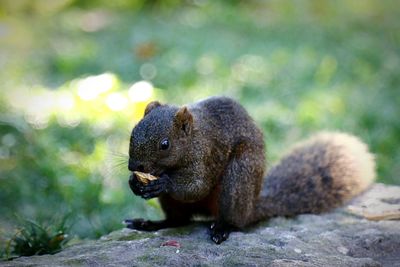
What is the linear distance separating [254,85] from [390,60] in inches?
86.5

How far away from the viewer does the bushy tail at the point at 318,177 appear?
4.73 meters

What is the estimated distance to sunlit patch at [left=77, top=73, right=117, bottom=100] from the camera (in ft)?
24.2

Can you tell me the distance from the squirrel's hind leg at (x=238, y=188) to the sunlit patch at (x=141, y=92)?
2928 mm

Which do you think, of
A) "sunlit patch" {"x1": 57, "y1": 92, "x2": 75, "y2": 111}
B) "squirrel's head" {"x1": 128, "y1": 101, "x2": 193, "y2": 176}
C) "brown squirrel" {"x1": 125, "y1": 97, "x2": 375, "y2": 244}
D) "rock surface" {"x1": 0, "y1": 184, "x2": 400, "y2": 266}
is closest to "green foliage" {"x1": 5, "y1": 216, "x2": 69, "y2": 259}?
"rock surface" {"x1": 0, "y1": 184, "x2": 400, "y2": 266}

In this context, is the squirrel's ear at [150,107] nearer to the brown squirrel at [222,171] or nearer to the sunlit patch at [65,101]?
the brown squirrel at [222,171]

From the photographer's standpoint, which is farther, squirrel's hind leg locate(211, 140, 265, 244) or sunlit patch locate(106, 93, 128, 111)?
sunlit patch locate(106, 93, 128, 111)

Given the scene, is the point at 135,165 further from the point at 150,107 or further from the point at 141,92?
the point at 141,92

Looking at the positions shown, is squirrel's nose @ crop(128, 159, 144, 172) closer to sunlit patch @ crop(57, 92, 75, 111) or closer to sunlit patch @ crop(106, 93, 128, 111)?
sunlit patch @ crop(106, 93, 128, 111)

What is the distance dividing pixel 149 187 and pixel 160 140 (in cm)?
29

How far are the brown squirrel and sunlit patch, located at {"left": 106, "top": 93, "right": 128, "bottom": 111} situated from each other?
98.1 inches

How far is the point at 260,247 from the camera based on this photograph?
12.5 feet

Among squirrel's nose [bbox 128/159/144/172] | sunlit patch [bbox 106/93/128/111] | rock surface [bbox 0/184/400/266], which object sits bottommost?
rock surface [bbox 0/184/400/266]

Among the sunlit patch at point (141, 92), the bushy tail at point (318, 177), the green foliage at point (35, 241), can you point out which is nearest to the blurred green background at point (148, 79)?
the sunlit patch at point (141, 92)

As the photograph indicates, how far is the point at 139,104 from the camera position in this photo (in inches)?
274
